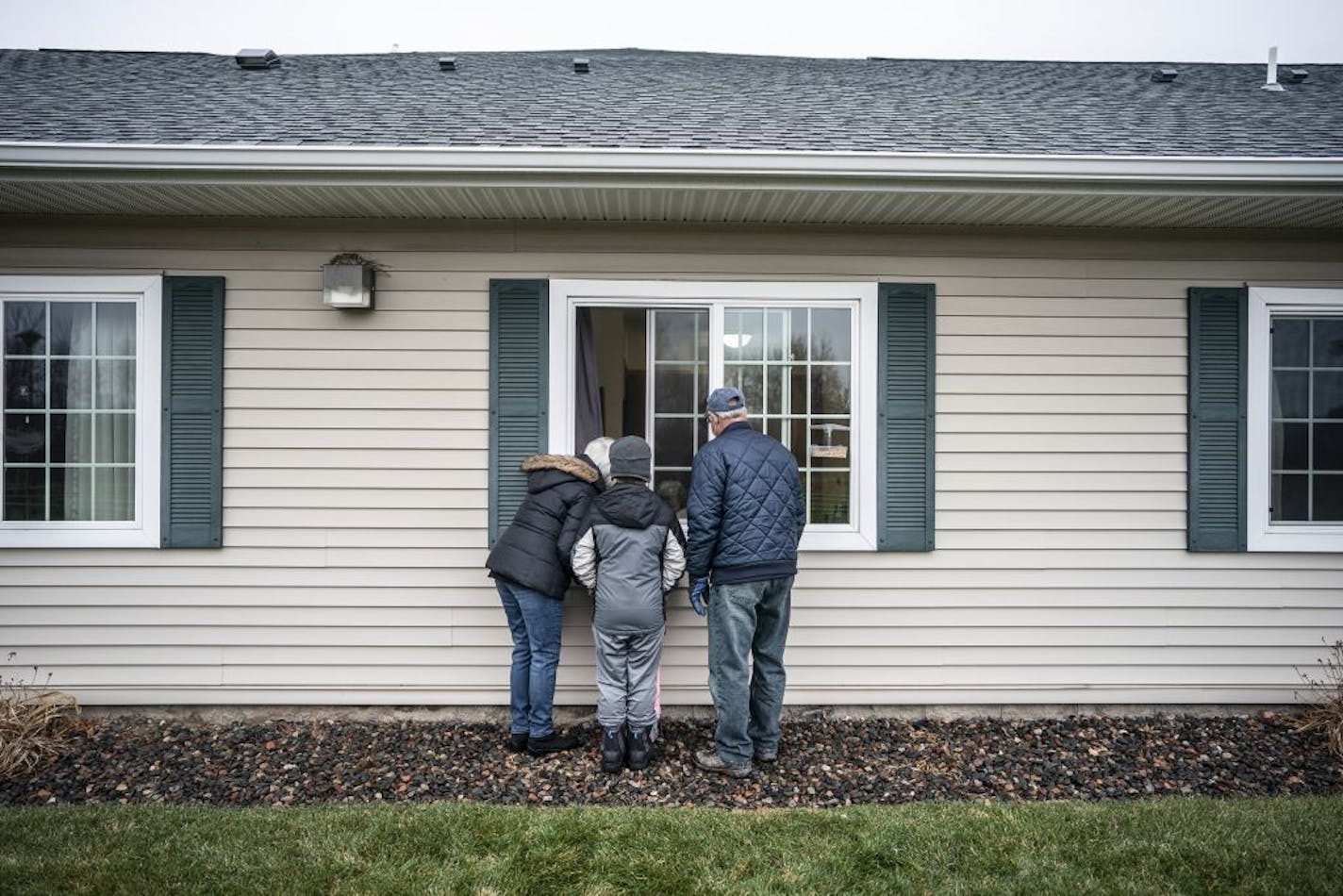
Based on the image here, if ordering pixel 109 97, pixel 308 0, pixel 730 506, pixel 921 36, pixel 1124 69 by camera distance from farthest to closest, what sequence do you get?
pixel 921 36, pixel 308 0, pixel 1124 69, pixel 109 97, pixel 730 506

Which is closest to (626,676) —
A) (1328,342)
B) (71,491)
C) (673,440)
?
(673,440)

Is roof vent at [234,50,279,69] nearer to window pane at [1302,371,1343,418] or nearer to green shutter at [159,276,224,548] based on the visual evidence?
green shutter at [159,276,224,548]

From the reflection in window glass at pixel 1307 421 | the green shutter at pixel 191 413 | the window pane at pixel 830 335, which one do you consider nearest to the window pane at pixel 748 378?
the window pane at pixel 830 335

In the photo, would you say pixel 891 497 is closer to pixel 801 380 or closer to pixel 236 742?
pixel 801 380

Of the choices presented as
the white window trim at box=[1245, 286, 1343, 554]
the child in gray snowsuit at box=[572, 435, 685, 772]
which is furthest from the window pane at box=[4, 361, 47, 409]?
the white window trim at box=[1245, 286, 1343, 554]

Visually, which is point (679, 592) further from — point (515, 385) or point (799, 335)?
point (799, 335)

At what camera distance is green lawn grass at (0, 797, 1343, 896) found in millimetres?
2783

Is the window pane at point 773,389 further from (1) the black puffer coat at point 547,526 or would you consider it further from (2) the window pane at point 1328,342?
(2) the window pane at point 1328,342

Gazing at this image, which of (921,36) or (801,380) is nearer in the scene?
(801,380)

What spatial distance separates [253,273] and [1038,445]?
4.33 m

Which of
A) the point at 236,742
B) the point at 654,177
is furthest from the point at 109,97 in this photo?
the point at 236,742

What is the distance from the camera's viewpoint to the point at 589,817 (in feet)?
10.6

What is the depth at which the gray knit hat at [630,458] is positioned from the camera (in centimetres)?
381

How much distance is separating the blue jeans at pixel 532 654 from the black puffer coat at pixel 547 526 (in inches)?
3.1
